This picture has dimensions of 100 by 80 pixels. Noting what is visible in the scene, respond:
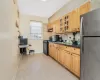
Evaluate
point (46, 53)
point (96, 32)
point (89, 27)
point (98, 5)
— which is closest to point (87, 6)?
point (98, 5)

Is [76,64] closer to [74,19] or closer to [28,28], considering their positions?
[74,19]

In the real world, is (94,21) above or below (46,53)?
above

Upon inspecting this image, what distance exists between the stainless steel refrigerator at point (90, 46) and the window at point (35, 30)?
196 inches

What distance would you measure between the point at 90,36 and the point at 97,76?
2.62 feet

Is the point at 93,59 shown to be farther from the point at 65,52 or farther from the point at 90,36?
the point at 65,52

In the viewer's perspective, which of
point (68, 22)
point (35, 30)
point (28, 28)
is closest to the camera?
point (68, 22)

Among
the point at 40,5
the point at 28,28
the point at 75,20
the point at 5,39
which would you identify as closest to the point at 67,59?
the point at 75,20

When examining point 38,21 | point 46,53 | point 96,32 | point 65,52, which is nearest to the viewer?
point 96,32

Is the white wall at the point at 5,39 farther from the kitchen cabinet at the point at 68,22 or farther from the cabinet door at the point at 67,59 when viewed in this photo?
the kitchen cabinet at the point at 68,22

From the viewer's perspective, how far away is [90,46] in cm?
189

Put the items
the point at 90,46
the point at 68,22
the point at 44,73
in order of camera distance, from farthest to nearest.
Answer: the point at 68,22, the point at 44,73, the point at 90,46

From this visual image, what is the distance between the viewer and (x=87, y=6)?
2.69m

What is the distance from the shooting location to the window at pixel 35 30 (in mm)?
6671

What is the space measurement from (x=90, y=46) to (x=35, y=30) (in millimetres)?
5327
